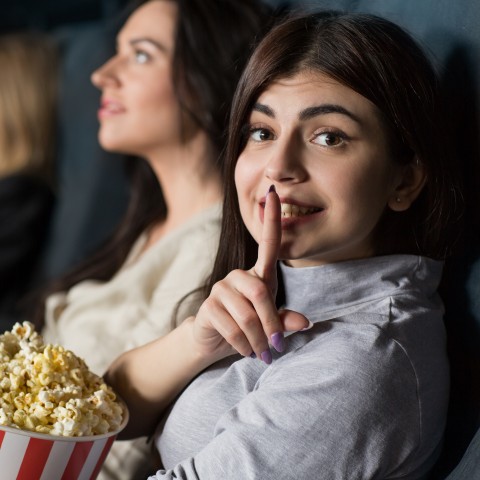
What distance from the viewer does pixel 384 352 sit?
3.22 feet

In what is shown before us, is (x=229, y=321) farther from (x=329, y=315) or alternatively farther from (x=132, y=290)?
(x=132, y=290)

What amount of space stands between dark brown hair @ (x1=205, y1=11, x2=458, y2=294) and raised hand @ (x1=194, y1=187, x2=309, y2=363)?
0.18m

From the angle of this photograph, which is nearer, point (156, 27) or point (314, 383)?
point (314, 383)

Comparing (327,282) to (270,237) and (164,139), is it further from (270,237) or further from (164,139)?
(164,139)

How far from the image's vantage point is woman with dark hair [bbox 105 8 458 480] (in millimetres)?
956

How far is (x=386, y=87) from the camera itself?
1033 millimetres

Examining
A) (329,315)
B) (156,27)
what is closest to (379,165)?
(329,315)

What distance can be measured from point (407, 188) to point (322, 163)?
148 mm

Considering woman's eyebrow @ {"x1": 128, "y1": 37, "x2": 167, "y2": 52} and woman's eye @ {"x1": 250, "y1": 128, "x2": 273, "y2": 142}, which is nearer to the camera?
woman's eye @ {"x1": 250, "y1": 128, "x2": 273, "y2": 142}

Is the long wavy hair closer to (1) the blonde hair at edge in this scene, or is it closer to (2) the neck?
(2) the neck

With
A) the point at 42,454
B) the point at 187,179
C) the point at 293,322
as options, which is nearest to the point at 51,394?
the point at 42,454

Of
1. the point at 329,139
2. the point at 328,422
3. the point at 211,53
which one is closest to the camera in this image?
the point at 328,422

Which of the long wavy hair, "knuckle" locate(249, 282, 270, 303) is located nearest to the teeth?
"knuckle" locate(249, 282, 270, 303)

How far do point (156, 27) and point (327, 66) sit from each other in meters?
0.77
